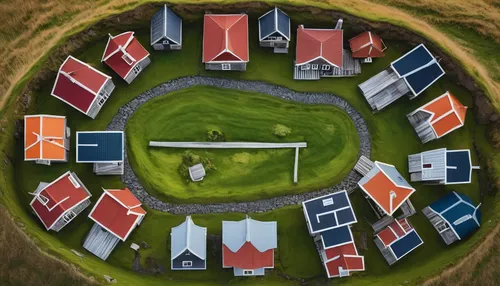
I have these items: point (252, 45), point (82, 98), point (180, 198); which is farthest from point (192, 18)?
point (180, 198)

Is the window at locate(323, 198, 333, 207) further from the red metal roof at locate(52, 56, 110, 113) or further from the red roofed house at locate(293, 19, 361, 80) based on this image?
the red metal roof at locate(52, 56, 110, 113)

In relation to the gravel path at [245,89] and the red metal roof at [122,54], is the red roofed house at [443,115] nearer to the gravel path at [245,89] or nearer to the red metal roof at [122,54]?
the gravel path at [245,89]

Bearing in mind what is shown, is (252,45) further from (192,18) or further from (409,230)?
(409,230)

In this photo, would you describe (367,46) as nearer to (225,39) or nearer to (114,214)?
(225,39)

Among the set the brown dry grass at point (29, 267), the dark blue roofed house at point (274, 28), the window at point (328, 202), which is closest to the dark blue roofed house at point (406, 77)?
the dark blue roofed house at point (274, 28)

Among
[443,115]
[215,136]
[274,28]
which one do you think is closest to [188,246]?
[215,136]

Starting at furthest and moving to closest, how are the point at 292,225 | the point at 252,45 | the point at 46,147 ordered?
the point at 252,45, the point at 292,225, the point at 46,147
